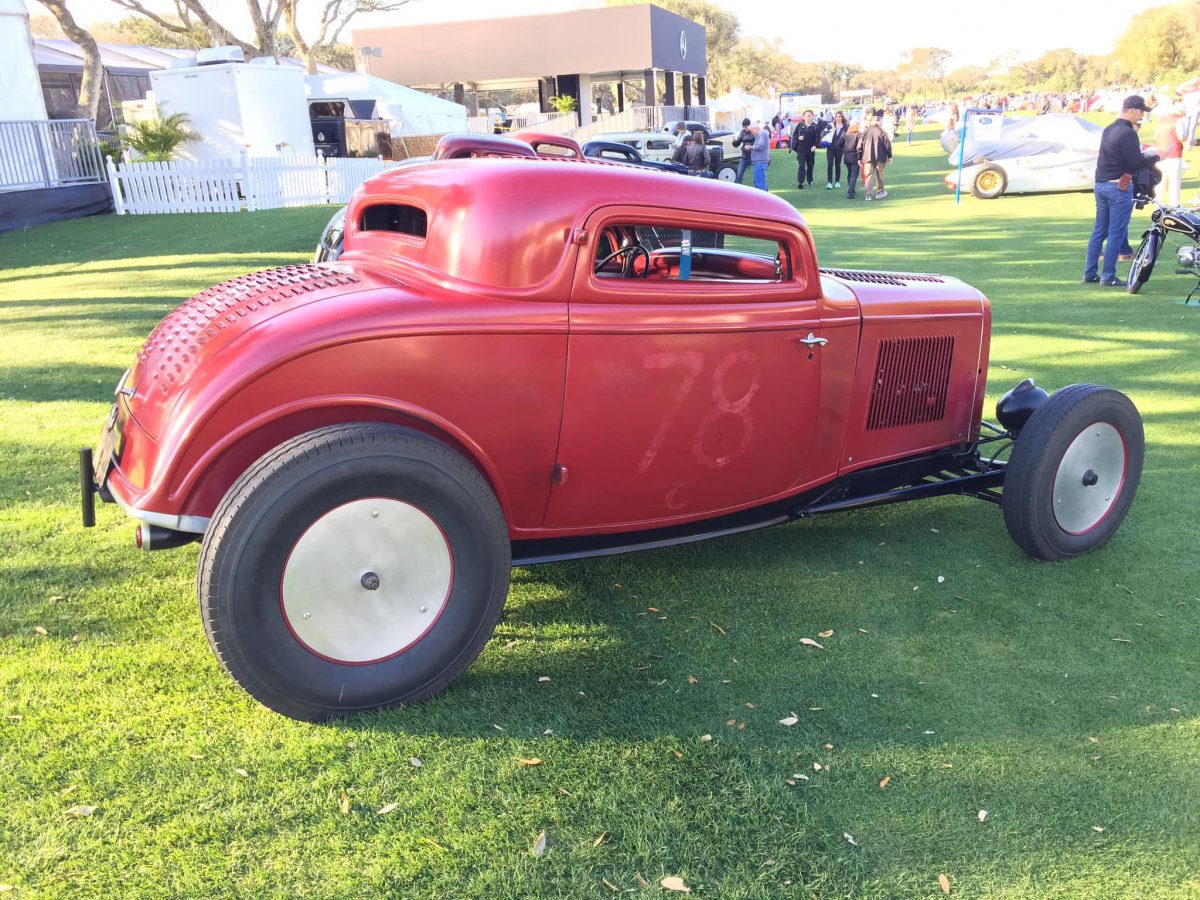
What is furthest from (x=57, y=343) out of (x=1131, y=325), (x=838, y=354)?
(x=1131, y=325)

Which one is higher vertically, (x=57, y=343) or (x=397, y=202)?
(x=397, y=202)

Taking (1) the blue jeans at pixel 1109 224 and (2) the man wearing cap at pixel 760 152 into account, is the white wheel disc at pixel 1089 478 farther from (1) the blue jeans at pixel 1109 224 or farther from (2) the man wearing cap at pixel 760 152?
(2) the man wearing cap at pixel 760 152

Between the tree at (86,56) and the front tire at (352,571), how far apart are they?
88.2 ft

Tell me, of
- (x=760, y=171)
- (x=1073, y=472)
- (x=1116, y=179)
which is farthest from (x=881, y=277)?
(x=760, y=171)

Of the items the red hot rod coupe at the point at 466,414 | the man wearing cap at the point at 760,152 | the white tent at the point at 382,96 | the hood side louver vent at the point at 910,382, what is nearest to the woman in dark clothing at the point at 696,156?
the man wearing cap at the point at 760,152

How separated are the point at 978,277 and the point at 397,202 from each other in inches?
370

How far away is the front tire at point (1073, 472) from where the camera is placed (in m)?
4.01

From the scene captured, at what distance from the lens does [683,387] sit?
335cm

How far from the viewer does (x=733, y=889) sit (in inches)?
91.6

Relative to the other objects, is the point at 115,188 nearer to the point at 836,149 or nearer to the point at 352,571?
the point at 836,149

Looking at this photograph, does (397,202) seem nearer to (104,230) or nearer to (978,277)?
(978,277)

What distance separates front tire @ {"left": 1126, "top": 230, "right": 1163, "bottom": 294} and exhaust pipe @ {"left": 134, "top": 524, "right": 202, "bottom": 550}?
33.1 feet

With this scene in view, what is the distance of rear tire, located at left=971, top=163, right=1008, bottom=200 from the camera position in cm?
1953

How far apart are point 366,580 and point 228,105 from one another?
21.5m
